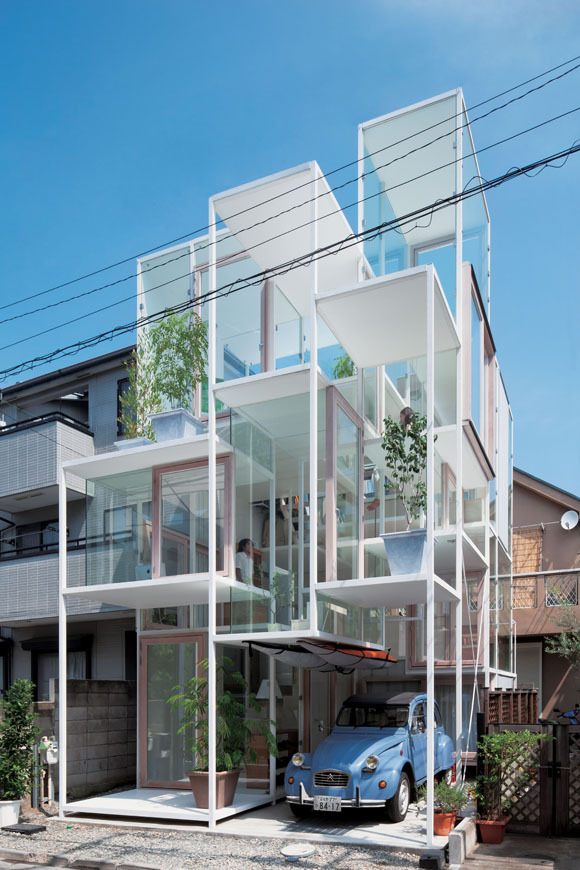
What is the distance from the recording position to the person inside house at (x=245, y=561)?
1353cm

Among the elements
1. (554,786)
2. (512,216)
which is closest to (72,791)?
(554,786)

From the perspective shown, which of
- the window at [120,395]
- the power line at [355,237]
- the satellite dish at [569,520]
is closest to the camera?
the power line at [355,237]

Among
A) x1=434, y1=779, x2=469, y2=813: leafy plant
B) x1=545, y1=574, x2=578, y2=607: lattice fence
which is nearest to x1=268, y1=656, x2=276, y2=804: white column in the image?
x1=434, y1=779, x2=469, y2=813: leafy plant

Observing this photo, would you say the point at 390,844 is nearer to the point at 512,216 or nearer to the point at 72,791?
the point at 72,791

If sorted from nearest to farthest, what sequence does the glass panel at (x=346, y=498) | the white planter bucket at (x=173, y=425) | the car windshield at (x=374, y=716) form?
1. the glass panel at (x=346, y=498)
2. the car windshield at (x=374, y=716)
3. the white planter bucket at (x=173, y=425)

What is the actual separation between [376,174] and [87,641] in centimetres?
1189

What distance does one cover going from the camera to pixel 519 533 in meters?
22.7

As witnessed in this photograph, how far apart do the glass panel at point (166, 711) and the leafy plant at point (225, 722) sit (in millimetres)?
500

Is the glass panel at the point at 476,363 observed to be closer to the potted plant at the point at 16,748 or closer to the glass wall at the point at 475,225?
the glass wall at the point at 475,225

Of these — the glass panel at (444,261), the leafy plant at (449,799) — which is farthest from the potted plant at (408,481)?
the leafy plant at (449,799)

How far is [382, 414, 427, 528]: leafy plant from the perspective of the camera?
42.5 feet

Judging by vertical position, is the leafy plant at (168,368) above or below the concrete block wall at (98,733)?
Result: above

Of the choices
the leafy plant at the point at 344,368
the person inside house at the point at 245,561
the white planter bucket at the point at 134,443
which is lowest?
the person inside house at the point at 245,561

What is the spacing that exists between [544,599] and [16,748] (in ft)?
37.6
